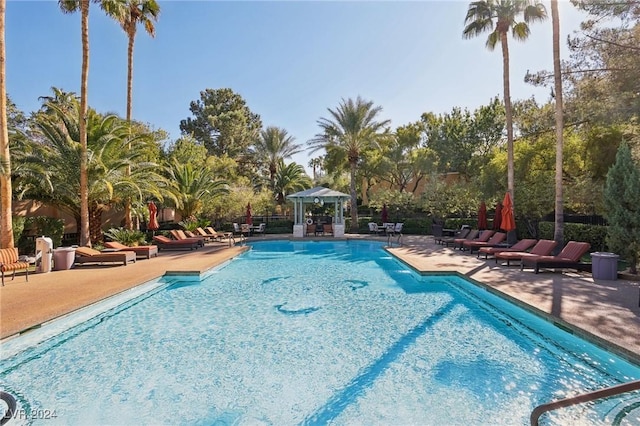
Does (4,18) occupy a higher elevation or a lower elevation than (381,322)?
higher

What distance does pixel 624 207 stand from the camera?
9336mm

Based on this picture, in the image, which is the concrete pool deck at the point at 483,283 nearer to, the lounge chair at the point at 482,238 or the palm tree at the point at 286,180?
the lounge chair at the point at 482,238

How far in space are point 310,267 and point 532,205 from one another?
35.8ft

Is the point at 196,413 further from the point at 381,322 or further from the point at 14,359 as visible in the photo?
the point at 381,322

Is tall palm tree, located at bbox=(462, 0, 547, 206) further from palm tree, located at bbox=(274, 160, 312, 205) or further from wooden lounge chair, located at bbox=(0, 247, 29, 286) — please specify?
palm tree, located at bbox=(274, 160, 312, 205)

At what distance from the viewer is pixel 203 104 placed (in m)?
45.3

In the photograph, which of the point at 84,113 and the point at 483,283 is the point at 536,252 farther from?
the point at 84,113

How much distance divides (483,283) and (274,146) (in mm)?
27425

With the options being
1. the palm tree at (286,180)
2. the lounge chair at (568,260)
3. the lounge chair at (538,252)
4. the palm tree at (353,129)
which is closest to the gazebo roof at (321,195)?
the palm tree at (353,129)

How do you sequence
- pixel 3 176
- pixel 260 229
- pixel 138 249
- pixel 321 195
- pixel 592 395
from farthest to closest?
pixel 260 229, pixel 321 195, pixel 138 249, pixel 3 176, pixel 592 395

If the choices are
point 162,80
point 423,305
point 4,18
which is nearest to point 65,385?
point 423,305

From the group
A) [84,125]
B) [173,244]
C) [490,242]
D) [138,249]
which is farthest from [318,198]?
[84,125]

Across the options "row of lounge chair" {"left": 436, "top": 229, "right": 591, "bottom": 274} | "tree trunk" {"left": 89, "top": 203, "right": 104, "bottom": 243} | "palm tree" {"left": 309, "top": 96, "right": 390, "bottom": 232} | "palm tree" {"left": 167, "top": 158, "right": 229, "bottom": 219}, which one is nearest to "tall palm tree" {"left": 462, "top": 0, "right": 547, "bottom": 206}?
"row of lounge chair" {"left": 436, "top": 229, "right": 591, "bottom": 274}

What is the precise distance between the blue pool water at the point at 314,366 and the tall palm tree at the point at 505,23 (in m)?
11.8
